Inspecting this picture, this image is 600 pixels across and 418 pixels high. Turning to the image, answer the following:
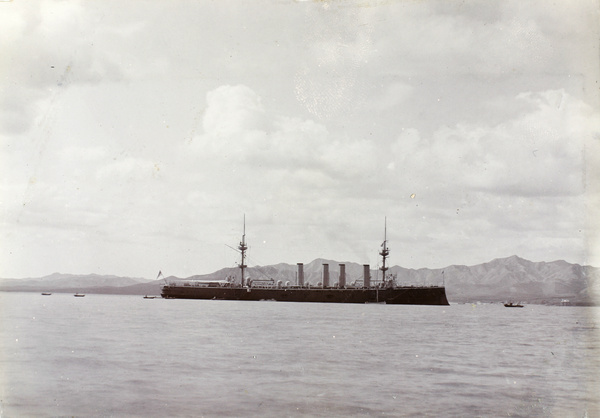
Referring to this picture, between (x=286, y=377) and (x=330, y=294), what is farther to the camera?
(x=330, y=294)

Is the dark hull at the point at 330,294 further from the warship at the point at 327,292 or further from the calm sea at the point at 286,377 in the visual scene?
the calm sea at the point at 286,377

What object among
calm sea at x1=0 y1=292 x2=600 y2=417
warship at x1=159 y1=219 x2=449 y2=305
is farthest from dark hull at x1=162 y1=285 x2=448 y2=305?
calm sea at x1=0 y1=292 x2=600 y2=417

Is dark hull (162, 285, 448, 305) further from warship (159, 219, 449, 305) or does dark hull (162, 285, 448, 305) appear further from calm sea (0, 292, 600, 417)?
calm sea (0, 292, 600, 417)

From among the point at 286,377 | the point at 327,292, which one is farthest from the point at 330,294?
the point at 286,377

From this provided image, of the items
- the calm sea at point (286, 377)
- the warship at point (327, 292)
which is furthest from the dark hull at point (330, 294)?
the calm sea at point (286, 377)

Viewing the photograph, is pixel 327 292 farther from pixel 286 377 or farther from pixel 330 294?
pixel 286 377

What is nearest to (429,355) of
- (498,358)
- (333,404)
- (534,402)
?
(498,358)

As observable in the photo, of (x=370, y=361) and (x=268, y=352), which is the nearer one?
(x=370, y=361)

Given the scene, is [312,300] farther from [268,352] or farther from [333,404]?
[333,404]
